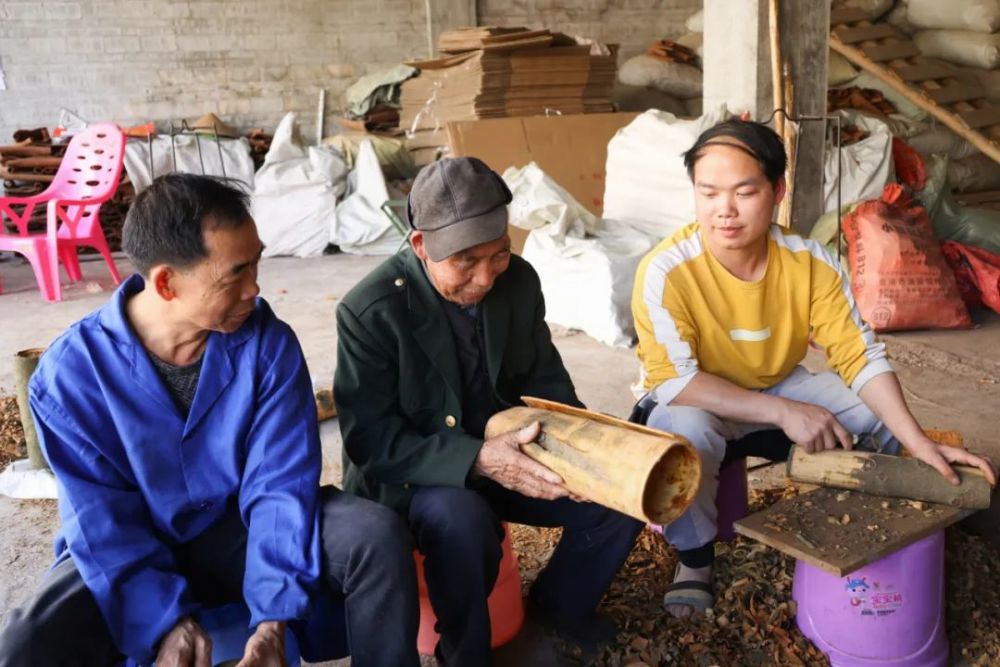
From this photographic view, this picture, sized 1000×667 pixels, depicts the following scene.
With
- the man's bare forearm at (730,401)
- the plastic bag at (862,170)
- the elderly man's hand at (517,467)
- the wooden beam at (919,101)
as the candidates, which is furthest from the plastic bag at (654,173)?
the elderly man's hand at (517,467)

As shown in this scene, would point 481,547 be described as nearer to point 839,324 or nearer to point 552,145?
point 839,324

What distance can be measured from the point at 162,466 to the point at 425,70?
6511 millimetres

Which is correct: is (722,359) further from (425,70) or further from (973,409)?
(425,70)

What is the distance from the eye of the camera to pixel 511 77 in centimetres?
666

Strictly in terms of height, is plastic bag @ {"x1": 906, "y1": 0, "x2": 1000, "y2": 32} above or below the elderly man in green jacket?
above

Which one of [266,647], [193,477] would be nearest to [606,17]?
[193,477]

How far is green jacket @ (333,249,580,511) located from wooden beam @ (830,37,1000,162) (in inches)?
223

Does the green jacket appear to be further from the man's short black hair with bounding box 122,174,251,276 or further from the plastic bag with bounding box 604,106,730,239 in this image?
the plastic bag with bounding box 604,106,730,239

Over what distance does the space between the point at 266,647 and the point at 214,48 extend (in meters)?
8.58

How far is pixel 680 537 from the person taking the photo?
2.13 meters

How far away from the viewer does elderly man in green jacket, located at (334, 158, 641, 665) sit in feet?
5.80

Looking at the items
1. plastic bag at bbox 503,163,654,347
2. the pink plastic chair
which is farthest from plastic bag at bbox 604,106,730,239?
the pink plastic chair

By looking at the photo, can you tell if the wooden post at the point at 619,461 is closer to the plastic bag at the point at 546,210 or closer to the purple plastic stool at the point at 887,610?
the purple plastic stool at the point at 887,610

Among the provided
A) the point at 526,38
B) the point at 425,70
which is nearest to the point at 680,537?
A: the point at 526,38
